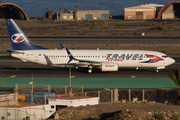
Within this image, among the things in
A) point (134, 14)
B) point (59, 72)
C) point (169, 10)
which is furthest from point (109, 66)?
point (134, 14)

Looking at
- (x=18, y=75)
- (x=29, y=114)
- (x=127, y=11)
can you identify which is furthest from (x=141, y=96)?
(x=127, y=11)

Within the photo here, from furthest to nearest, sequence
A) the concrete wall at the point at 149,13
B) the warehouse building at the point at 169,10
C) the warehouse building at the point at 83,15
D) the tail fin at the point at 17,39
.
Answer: the warehouse building at the point at 83,15 < the concrete wall at the point at 149,13 < the warehouse building at the point at 169,10 < the tail fin at the point at 17,39

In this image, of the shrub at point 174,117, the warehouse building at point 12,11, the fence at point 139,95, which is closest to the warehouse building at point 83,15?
the warehouse building at point 12,11

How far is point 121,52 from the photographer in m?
52.4

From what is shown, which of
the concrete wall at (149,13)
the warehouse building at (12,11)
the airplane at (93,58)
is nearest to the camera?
the airplane at (93,58)

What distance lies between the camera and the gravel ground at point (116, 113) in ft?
78.1

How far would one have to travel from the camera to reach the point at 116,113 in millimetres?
24953

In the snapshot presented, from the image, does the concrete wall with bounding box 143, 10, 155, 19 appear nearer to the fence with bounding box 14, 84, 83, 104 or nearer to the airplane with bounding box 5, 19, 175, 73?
the airplane with bounding box 5, 19, 175, 73

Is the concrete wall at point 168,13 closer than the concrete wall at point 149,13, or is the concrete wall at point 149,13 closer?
the concrete wall at point 168,13

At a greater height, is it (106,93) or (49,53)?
(49,53)

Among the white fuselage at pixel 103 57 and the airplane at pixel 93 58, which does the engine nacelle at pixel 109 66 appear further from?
the white fuselage at pixel 103 57

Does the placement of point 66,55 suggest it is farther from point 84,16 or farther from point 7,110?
point 84,16

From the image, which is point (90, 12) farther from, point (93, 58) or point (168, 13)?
point (93, 58)

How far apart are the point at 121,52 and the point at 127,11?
387 feet
